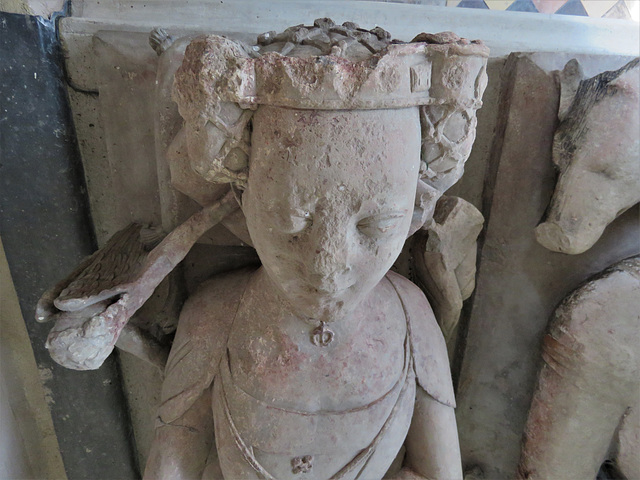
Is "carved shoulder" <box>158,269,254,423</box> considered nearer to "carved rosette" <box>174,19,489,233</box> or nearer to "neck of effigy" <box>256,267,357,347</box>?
"neck of effigy" <box>256,267,357,347</box>

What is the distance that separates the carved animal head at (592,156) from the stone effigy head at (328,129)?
0.48 metres

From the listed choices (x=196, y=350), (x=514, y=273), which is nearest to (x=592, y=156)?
(x=514, y=273)

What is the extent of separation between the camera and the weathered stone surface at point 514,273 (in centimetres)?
134

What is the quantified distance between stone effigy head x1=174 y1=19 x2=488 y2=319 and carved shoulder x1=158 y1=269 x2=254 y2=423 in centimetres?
35

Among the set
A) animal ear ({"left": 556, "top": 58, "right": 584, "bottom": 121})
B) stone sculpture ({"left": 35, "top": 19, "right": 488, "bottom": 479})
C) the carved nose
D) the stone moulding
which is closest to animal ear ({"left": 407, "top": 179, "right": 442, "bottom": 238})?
stone sculpture ({"left": 35, "top": 19, "right": 488, "bottom": 479})

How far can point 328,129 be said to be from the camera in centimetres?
82

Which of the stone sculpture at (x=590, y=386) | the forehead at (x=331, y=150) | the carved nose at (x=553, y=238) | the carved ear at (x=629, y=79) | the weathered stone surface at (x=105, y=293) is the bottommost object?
the stone sculpture at (x=590, y=386)

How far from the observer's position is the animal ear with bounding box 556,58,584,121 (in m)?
1.27

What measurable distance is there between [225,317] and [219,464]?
0.40 meters

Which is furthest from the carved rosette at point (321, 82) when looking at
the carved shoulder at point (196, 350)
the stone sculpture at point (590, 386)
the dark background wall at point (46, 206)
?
the stone sculpture at point (590, 386)

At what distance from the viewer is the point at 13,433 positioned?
5.17 feet

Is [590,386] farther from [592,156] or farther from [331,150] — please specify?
[331,150]

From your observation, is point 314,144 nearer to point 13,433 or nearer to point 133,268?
point 133,268

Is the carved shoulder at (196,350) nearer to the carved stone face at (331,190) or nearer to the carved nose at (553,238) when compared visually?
the carved stone face at (331,190)
